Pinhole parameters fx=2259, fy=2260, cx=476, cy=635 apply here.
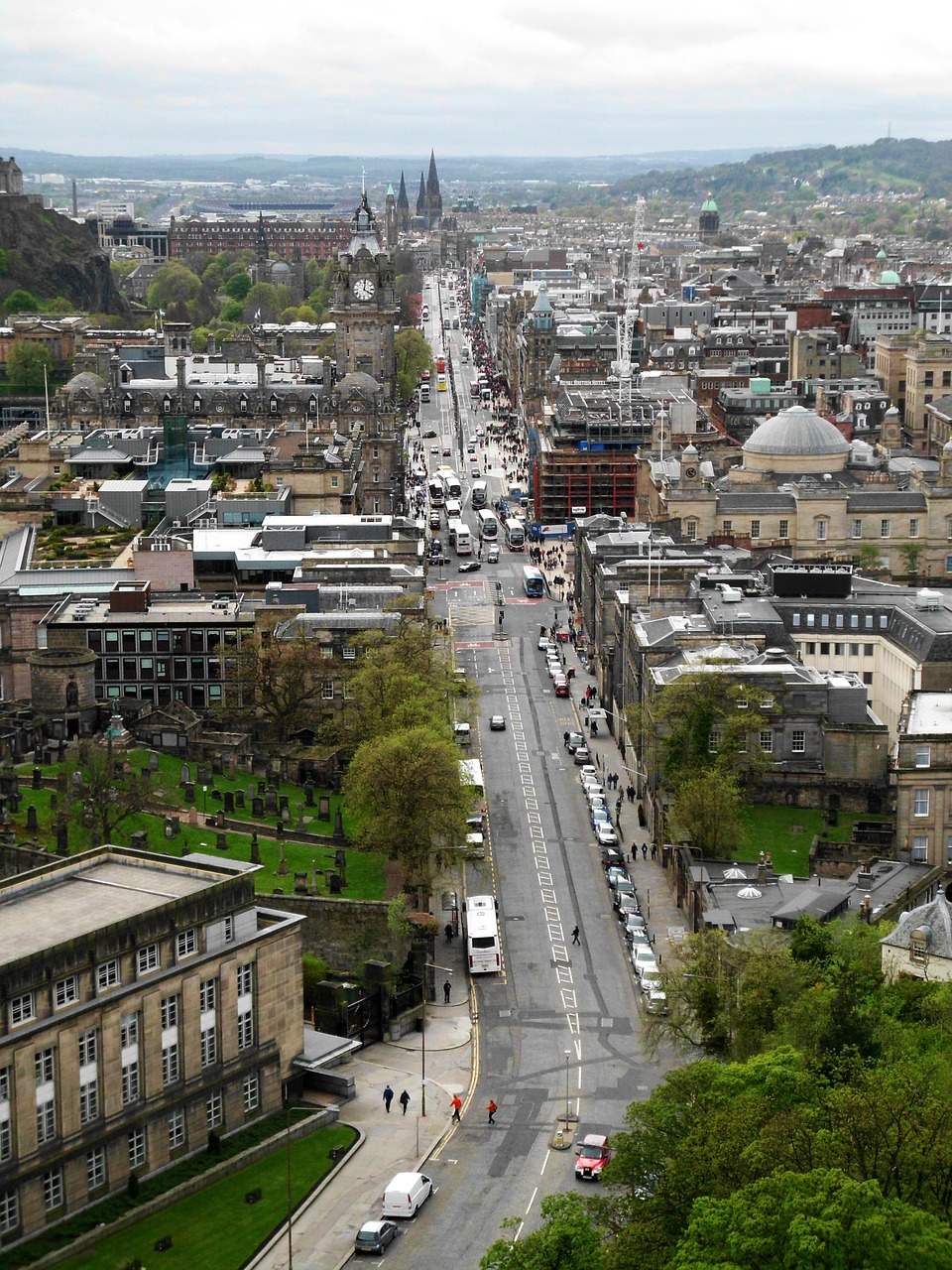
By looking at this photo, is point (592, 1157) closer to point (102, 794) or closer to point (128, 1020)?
point (128, 1020)

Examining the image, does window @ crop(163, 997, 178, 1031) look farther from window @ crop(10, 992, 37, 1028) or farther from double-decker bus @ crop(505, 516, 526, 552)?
double-decker bus @ crop(505, 516, 526, 552)

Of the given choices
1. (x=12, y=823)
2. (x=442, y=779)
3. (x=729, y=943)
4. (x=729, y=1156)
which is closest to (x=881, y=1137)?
(x=729, y=1156)

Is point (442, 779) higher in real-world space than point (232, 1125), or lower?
higher

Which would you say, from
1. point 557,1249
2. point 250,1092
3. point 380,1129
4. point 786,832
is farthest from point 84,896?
point 786,832

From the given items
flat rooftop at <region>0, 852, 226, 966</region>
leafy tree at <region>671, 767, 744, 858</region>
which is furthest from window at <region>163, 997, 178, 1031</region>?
leafy tree at <region>671, 767, 744, 858</region>

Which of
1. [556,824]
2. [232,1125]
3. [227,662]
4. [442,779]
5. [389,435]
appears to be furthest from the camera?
[389,435]

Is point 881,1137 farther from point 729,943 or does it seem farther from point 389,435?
point 389,435
